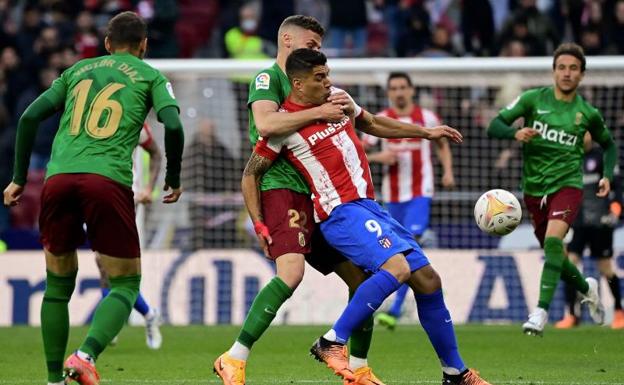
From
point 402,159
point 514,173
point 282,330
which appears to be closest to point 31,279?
point 282,330

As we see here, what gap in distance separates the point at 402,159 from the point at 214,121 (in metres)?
3.75

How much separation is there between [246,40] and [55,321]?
1200cm

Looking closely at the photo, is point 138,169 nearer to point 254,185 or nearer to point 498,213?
point 498,213

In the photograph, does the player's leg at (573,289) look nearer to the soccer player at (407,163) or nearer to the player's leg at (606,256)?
the player's leg at (606,256)

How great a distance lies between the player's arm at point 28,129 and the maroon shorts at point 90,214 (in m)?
0.25

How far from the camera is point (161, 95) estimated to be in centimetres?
721

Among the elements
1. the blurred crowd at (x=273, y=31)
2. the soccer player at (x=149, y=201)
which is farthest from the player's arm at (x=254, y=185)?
the blurred crowd at (x=273, y=31)

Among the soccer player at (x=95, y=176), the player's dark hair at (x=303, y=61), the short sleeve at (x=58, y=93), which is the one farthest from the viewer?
the player's dark hair at (x=303, y=61)

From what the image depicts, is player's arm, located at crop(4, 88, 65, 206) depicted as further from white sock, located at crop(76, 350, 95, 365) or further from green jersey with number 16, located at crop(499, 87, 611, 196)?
green jersey with number 16, located at crop(499, 87, 611, 196)

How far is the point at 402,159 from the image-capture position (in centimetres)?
1345

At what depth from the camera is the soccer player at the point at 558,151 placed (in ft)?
35.7

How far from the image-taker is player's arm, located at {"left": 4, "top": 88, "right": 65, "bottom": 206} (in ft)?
23.4

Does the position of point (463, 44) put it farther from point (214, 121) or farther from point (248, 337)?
point (248, 337)

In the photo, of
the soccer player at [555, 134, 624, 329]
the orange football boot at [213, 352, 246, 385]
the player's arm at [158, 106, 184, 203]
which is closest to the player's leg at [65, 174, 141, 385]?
the player's arm at [158, 106, 184, 203]
